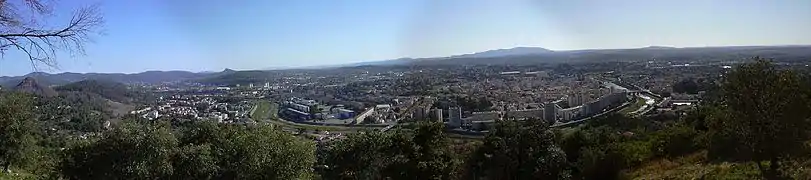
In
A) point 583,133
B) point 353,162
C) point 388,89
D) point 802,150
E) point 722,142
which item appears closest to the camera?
point 802,150

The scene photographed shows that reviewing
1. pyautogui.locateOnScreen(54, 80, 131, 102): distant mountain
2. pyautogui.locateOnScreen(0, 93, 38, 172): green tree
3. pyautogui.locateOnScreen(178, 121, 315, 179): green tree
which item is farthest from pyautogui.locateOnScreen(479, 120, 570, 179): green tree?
pyautogui.locateOnScreen(54, 80, 131, 102): distant mountain

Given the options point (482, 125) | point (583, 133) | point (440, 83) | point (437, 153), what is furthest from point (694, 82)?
point (437, 153)

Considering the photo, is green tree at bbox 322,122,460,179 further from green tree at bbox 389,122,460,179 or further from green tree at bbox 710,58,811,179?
green tree at bbox 710,58,811,179

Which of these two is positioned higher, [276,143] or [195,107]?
[276,143]

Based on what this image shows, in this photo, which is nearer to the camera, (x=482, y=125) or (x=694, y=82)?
(x=482, y=125)

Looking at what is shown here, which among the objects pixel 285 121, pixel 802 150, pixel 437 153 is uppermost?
pixel 802 150

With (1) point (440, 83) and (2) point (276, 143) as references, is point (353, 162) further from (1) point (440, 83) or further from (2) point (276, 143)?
(1) point (440, 83)

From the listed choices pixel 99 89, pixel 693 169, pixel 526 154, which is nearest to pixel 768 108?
pixel 693 169

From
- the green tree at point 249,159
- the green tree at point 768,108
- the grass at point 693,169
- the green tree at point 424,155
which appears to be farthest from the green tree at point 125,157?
the grass at point 693,169
